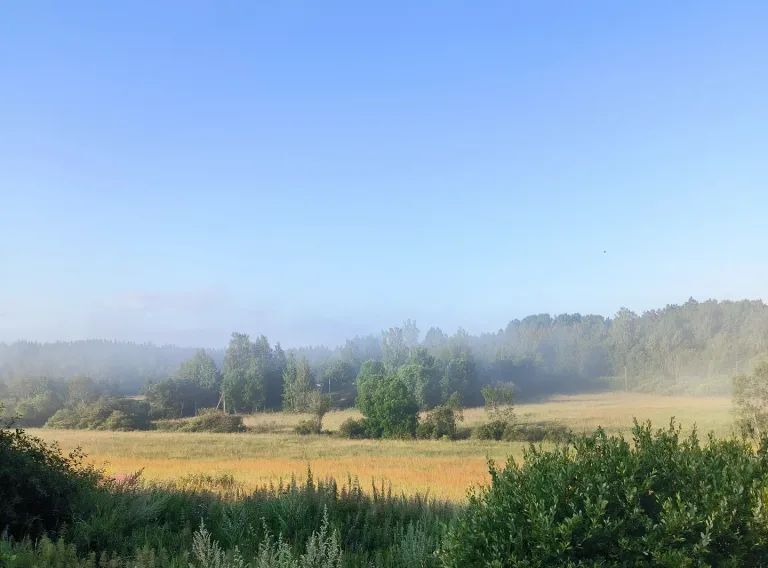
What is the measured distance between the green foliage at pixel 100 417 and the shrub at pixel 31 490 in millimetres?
49802

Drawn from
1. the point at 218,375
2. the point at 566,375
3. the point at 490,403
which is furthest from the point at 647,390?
the point at 218,375

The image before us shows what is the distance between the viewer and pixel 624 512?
4195 mm

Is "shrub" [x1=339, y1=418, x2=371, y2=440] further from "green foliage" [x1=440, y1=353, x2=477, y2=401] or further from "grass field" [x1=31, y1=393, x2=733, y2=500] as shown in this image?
"green foliage" [x1=440, y1=353, x2=477, y2=401]

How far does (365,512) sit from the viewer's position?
377 inches

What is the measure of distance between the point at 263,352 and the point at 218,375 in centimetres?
1852

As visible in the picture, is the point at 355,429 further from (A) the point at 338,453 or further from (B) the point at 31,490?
(B) the point at 31,490

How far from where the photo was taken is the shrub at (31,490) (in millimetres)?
8195

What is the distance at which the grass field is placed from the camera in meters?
20.1

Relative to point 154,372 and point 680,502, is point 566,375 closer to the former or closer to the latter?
point 154,372

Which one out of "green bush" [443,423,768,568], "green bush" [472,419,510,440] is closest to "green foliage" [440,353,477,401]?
"green bush" [472,419,510,440]

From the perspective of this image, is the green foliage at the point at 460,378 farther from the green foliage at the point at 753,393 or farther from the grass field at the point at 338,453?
the green foliage at the point at 753,393

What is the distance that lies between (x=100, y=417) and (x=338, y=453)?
104ft

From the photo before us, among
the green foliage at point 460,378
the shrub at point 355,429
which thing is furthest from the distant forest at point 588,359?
the shrub at point 355,429

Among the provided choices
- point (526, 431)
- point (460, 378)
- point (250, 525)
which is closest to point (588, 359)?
point (460, 378)
